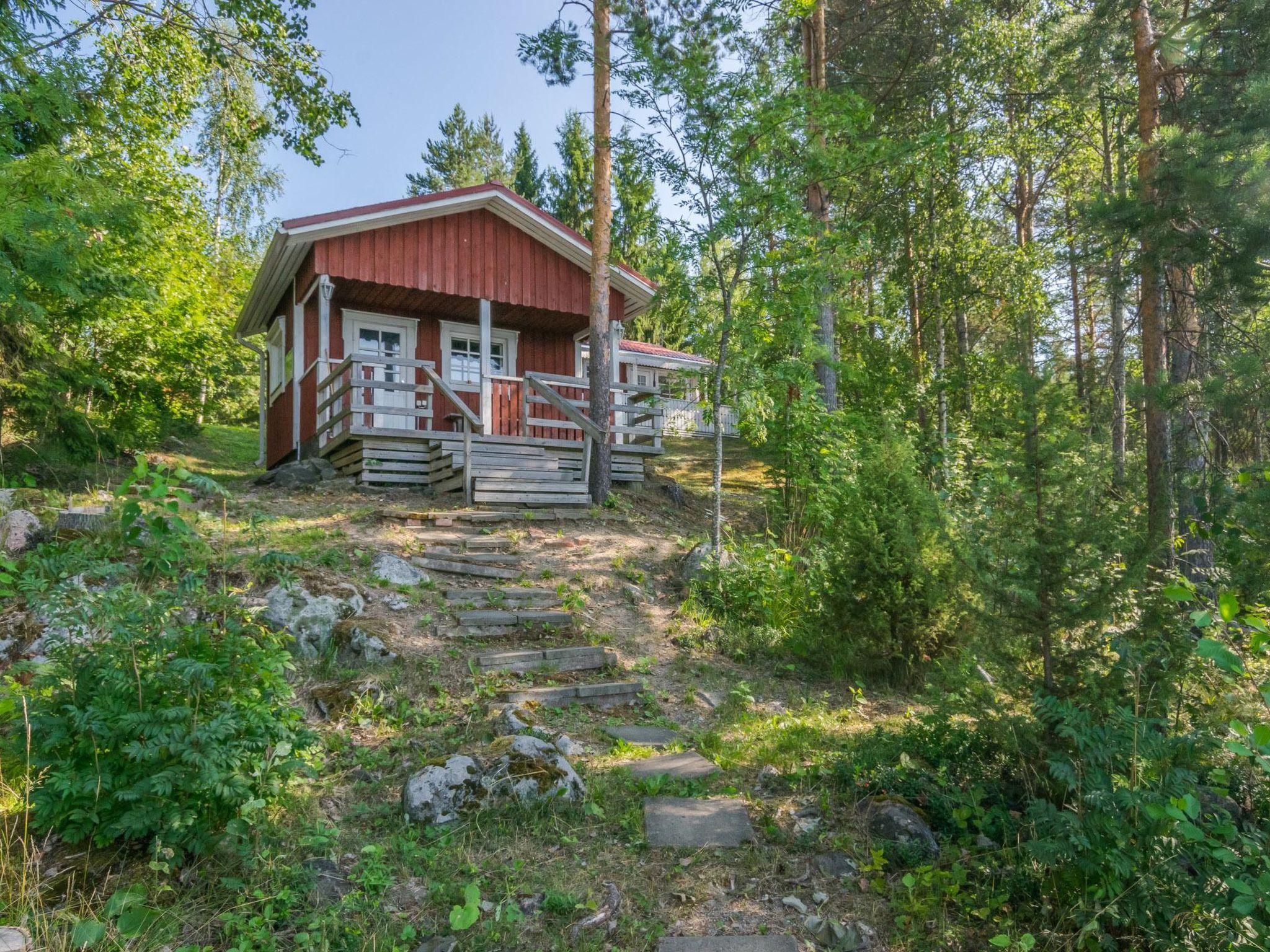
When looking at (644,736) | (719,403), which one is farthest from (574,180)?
(644,736)

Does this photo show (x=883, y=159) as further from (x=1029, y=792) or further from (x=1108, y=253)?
(x=1029, y=792)

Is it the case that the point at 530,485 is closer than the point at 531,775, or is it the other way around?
the point at 531,775

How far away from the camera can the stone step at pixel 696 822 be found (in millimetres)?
3088

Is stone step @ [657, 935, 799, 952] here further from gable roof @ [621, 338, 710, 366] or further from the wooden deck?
gable roof @ [621, 338, 710, 366]

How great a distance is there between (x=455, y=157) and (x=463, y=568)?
27.9m

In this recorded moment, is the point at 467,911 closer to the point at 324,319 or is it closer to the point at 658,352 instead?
the point at 324,319

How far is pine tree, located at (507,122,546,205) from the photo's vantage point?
1175 inches

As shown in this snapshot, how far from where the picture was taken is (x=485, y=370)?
11.0 metres

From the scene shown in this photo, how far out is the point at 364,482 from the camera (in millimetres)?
9852

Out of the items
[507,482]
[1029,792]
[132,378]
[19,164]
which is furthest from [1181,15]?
[132,378]

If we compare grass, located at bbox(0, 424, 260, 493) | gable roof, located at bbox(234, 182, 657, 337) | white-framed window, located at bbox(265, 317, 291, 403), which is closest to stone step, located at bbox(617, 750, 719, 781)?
grass, located at bbox(0, 424, 260, 493)

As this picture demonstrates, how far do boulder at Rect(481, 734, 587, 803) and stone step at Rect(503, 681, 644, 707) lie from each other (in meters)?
1.11

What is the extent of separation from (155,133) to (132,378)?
3.97 metres

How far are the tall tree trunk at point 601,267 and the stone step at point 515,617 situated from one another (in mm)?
4184
